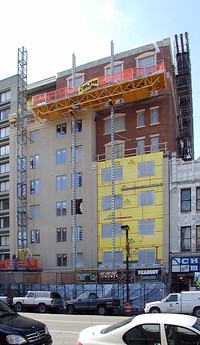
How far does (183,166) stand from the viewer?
39.1 metres

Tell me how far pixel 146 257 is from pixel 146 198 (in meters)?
5.52

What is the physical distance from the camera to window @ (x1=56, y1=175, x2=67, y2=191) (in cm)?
4588

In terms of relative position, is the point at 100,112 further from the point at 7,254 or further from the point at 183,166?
the point at 7,254

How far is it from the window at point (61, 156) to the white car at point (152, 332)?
38870mm

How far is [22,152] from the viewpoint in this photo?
4931 cm

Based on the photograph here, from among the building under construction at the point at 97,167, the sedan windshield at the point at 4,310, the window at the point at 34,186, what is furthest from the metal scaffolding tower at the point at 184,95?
the sedan windshield at the point at 4,310

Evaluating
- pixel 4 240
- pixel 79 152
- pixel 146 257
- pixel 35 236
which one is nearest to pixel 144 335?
pixel 146 257

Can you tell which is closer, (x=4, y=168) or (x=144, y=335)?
(x=144, y=335)

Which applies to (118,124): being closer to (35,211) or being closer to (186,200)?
(186,200)

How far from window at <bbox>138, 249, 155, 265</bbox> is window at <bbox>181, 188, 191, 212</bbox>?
16.4 feet

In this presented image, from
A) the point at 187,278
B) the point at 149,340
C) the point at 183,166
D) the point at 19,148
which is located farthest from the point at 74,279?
the point at 149,340

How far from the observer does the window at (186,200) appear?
125 feet

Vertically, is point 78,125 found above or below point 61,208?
above

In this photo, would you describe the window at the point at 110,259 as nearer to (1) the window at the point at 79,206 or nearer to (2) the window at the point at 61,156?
(1) the window at the point at 79,206
